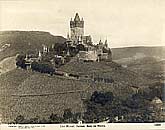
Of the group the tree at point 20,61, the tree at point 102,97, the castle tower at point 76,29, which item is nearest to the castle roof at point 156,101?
the tree at point 102,97

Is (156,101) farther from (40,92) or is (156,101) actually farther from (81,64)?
(40,92)

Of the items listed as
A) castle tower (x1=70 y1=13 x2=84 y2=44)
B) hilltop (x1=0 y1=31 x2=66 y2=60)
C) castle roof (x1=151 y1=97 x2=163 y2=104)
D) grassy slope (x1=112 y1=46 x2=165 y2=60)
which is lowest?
castle roof (x1=151 y1=97 x2=163 y2=104)

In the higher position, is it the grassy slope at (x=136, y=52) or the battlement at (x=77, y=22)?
the battlement at (x=77, y=22)

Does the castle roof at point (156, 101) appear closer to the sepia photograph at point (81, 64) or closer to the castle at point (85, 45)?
the sepia photograph at point (81, 64)

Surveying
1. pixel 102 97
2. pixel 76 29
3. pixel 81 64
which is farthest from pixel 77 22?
pixel 102 97

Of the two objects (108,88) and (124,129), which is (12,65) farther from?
(124,129)

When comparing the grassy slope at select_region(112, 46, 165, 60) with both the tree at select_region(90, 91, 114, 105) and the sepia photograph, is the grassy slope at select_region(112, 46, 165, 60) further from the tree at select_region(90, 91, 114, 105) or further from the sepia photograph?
the tree at select_region(90, 91, 114, 105)

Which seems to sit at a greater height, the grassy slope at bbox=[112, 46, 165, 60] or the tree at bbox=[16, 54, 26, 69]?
the grassy slope at bbox=[112, 46, 165, 60]

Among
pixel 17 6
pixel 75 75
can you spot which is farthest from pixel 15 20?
pixel 75 75

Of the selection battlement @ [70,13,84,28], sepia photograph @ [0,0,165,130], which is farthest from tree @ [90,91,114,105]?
battlement @ [70,13,84,28]
